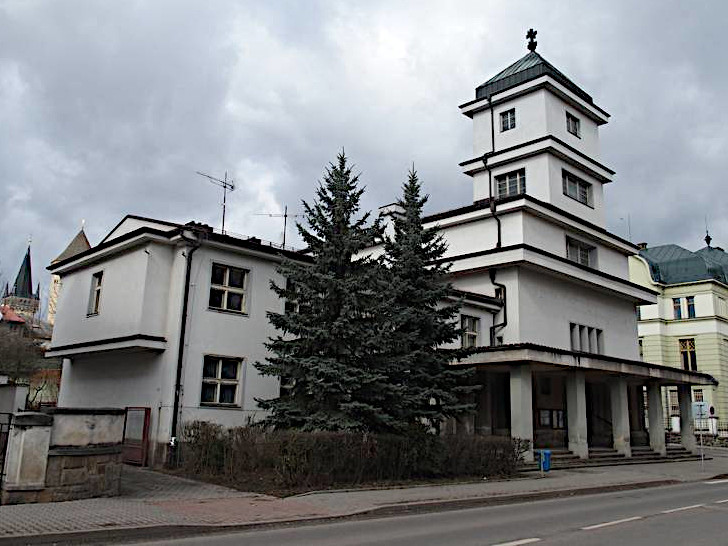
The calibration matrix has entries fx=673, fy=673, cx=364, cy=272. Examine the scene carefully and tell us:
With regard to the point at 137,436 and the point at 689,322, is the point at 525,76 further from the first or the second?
the point at 689,322

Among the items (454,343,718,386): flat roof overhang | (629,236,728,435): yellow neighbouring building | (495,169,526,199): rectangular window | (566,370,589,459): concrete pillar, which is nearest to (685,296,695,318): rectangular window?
(629,236,728,435): yellow neighbouring building

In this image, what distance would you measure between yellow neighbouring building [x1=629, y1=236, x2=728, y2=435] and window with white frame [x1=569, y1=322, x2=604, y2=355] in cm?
1949

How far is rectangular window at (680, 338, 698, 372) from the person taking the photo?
52.6 metres

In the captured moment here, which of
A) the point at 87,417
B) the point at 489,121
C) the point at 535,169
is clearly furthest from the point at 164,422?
the point at 489,121

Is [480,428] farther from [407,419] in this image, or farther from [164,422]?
[164,422]

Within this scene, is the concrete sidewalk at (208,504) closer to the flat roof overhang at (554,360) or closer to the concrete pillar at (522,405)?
the concrete pillar at (522,405)

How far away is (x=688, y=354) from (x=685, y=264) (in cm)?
771

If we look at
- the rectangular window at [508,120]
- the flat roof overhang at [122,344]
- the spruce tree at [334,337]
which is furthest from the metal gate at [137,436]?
the rectangular window at [508,120]

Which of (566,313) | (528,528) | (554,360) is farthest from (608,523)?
(566,313)

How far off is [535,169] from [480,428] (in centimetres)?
1360

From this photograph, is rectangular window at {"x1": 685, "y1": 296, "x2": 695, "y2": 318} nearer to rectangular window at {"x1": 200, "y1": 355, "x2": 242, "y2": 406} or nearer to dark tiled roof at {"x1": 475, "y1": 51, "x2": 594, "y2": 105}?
dark tiled roof at {"x1": 475, "y1": 51, "x2": 594, "y2": 105}

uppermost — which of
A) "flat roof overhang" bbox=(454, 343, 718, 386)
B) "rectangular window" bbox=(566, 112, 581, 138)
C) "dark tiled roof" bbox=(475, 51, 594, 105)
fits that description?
"dark tiled roof" bbox=(475, 51, 594, 105)

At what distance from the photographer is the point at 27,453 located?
38.8ft

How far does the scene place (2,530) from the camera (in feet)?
30.7
